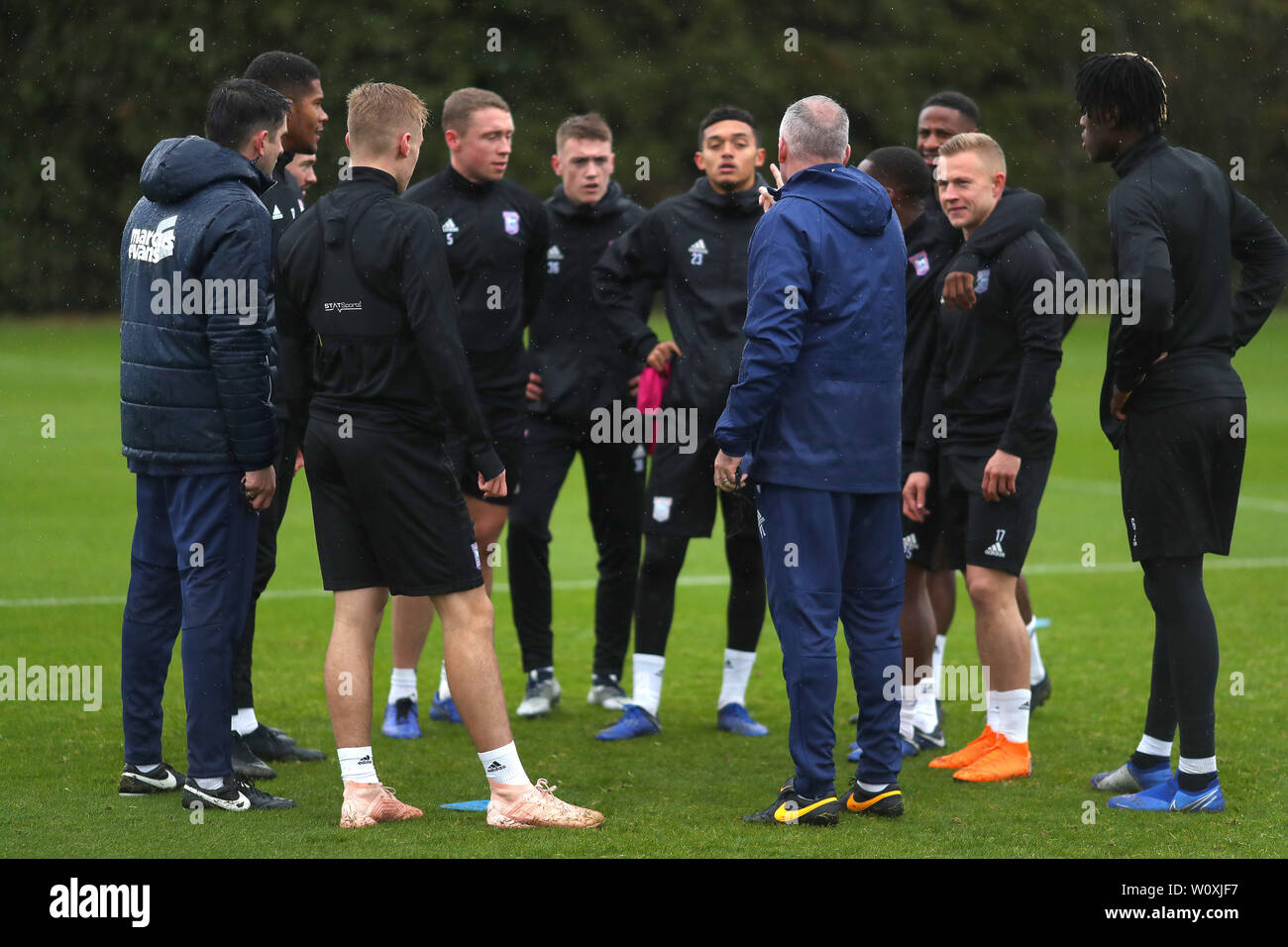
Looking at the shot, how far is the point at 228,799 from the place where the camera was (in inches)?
201

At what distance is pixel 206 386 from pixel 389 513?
0.81 meters

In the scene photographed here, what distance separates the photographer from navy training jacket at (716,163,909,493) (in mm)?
4887

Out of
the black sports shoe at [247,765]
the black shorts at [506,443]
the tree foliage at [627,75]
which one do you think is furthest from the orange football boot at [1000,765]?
the tree foliage at [627,75]

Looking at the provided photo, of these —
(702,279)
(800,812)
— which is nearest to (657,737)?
(800,812)

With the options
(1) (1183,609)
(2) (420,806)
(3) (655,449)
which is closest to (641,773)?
(2) (420,806)

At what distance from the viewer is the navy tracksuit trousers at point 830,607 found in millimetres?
4992

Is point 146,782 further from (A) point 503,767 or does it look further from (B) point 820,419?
(B) point 820,419

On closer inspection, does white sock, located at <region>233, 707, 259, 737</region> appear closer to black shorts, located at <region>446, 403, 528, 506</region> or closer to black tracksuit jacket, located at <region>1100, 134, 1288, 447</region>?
black shorts, located at <region>446, 403, 528, 506</region>

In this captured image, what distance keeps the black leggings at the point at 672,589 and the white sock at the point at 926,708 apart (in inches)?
29.3

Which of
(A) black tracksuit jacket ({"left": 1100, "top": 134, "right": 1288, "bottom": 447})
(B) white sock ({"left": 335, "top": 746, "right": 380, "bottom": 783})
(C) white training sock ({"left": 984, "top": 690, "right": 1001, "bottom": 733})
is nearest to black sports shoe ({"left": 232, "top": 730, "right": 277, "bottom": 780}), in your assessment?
(B) white sock ({"left": 335, "top": 746, "right": 380, "bottom": 783})

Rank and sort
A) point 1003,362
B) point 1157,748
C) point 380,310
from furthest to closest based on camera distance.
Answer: point 1003,362
point 1157,748
point 380,310

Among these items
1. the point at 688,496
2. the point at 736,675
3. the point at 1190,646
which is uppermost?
the point at 688,496

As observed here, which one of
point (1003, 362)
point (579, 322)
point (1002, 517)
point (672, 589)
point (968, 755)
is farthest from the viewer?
point (579, 322)

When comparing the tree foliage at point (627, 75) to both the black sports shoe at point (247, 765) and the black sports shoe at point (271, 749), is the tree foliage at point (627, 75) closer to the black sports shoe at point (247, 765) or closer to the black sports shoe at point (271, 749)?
the black sports shoe at point (271, 749)
